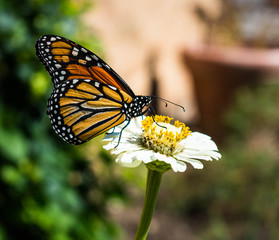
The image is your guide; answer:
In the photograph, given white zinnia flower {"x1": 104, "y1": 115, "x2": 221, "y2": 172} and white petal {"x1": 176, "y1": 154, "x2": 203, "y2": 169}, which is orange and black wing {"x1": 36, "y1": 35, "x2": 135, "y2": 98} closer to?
white zinnia flower {"x1": 104, "y1": 115, "x2": 221, "y2": 172}

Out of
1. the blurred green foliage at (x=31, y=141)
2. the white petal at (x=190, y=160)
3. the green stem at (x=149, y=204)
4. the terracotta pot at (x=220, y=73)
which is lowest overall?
the green stem at (x=149, y=204)

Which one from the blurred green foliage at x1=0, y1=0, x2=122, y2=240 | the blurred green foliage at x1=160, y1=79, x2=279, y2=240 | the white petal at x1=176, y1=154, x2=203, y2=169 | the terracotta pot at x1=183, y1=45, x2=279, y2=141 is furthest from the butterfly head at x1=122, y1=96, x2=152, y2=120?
the terracotta pot at x1=183, y1=45, x2=279, y2=141

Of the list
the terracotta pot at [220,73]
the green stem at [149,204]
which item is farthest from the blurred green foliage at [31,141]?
the terracotta pot at [220,73]

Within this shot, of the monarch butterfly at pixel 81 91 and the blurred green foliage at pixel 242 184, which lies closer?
the monarch butterfly at pixel 81 91

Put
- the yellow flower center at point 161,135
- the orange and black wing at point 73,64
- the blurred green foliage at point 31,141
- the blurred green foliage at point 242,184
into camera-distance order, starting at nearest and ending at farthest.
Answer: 1. the yellow flower center at point 161,135
2. the orange and black wing at point 73,64
3. the blurred green foliage at point 31,141
4. the blurred green foliage at point 242,184

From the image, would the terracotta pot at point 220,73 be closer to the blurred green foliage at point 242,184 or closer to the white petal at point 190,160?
the blurred green foliage at point 242,184

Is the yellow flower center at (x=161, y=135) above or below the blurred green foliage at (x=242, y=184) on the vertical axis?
below

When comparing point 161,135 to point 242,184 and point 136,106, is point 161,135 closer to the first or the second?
point 136,106

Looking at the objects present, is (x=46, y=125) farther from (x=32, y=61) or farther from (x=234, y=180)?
(x=234, y=180)
